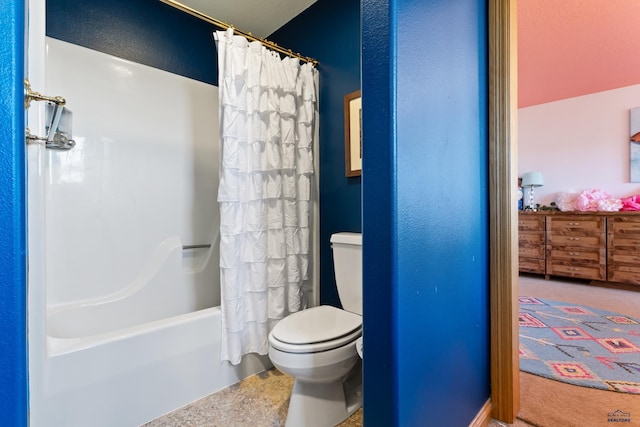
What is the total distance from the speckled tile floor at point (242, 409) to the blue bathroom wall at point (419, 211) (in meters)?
0.65

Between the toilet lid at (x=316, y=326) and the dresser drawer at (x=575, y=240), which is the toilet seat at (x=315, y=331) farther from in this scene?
the dresser drawer at (x=575, y=240)

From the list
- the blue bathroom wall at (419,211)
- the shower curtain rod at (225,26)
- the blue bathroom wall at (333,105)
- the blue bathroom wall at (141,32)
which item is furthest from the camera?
the blue bathroom wall at (333,105)

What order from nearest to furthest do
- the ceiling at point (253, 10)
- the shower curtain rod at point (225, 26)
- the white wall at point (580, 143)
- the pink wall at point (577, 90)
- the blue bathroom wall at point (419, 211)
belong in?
the blue bathroom wall at point (419, 211)
the shower curtain rod at point (225, 26)
the ceiling at point (253, 10)
the pink wall at point (577, 90)
the white wall at point (580, 143)

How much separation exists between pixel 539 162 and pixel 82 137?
16.5ft

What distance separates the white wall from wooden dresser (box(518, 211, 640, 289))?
2.05ft

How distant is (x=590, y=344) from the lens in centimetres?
197

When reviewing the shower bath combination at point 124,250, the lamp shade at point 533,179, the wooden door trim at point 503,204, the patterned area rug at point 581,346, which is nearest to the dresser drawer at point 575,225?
the lamp shade at point 533,179

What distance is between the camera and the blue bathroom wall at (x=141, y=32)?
1.77 m

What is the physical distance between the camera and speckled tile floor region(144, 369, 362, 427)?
1.32m

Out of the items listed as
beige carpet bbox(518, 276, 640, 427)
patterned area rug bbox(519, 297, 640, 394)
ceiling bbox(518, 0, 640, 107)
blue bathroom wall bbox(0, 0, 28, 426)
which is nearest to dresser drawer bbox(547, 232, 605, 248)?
patterned area rug bbox(519, 297, 640, 394)

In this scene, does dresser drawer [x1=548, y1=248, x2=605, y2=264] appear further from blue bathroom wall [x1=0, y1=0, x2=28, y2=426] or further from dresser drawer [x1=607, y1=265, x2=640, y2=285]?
blue bathroom wall [x1=0, y1=0, x2=28, y2=426]

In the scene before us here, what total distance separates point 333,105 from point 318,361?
5.18ft

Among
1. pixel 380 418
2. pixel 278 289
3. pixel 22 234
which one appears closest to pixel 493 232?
pixel 380 418

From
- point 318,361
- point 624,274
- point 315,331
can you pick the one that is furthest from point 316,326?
point 624,274
